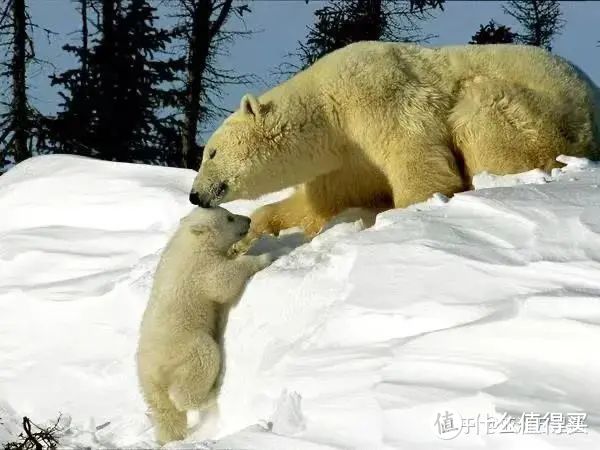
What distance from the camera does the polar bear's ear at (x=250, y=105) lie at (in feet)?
20.0

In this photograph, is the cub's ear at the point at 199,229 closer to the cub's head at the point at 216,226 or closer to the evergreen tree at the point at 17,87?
the cub's head at the point at 216,226

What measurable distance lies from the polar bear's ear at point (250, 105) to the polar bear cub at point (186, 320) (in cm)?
114

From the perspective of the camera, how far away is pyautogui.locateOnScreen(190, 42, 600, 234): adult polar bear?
6027 mm

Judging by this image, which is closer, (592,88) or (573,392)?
(573,392)

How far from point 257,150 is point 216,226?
101cm

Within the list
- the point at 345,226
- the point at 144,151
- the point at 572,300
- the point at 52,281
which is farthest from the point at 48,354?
the point at 144,151

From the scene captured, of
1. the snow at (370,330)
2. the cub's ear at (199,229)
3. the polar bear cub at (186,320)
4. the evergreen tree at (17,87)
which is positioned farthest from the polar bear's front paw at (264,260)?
the evergreen tree at (17,87)

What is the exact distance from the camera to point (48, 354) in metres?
6.24

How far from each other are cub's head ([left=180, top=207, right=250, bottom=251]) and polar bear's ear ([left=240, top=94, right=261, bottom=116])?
1000 millimetres

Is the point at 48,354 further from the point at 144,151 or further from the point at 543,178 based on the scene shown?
the point at 144,151

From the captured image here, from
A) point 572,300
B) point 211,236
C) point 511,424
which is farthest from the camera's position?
point 211,236

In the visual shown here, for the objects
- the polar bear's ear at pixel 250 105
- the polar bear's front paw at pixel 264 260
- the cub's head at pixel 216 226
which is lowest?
the polar bear's front paw at pixel 264 260

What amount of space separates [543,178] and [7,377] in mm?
4171

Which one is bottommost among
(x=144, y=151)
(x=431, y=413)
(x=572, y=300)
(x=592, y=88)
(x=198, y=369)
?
(x=144, y=151)
